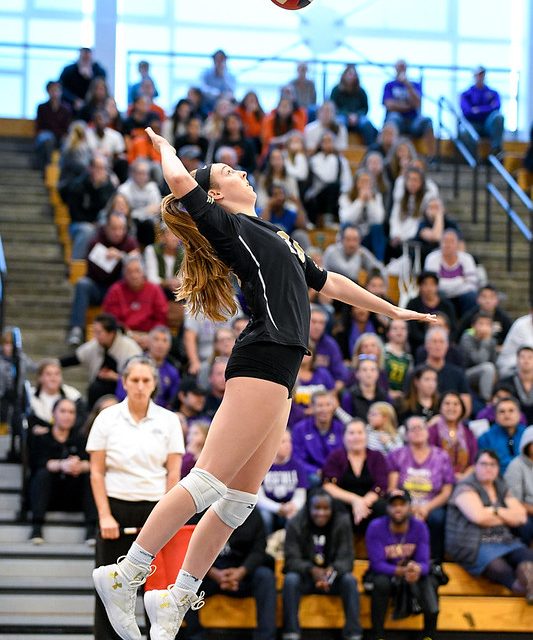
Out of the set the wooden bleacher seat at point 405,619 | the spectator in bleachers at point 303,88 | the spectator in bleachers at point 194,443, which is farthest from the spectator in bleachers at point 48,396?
the spectator in bleachers at point 303,88

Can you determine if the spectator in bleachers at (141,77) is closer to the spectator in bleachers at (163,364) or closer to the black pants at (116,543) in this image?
the spectator in bleachers at (163,364)

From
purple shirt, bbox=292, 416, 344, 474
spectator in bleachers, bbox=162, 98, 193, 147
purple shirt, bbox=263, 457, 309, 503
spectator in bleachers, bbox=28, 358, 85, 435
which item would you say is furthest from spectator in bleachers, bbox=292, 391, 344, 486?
spectator in bleachers, bbox=162, 98, 193, 147

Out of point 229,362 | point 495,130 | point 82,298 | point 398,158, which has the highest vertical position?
point 495,130

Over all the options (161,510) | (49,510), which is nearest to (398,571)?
(49,510)

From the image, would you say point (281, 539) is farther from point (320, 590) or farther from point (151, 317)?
Answer: point (151, 317)

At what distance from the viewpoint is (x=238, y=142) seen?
14094 millimetres

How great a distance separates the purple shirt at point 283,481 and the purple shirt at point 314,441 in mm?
269

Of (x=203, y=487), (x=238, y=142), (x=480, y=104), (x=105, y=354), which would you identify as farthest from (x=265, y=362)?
(x=480, y=104)

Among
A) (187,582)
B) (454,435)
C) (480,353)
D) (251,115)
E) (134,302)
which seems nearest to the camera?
(187,582)

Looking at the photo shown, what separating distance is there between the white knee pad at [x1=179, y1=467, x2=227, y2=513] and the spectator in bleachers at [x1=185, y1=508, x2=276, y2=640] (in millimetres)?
3654

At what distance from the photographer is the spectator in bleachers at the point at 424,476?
9477 millimetres

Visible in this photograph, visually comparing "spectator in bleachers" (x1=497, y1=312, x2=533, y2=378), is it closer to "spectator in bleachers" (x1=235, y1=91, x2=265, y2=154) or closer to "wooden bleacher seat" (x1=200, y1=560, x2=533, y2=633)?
"wooden bleacher seat" (x1=200, y1=560, x2=533, y2=633)

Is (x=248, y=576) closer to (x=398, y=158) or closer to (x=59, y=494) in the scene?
(x=59, y=494)

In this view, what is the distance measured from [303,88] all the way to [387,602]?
919 centimetres
